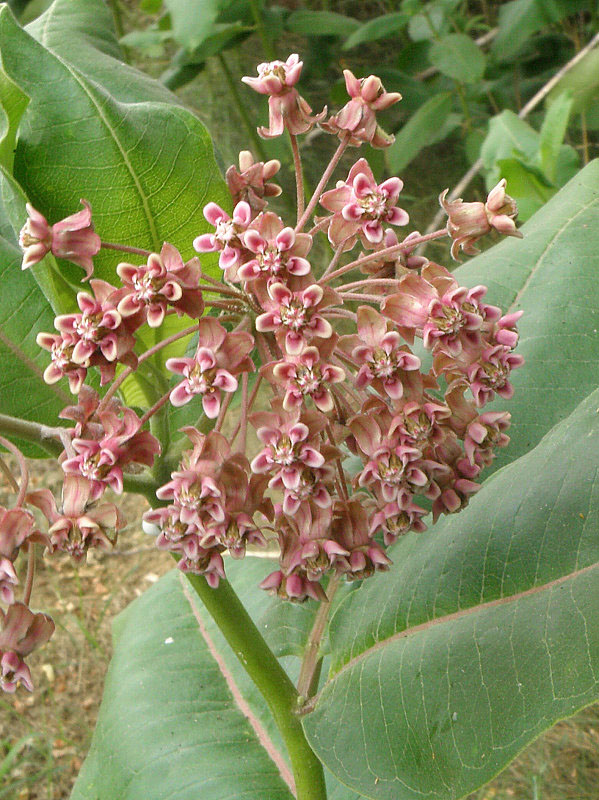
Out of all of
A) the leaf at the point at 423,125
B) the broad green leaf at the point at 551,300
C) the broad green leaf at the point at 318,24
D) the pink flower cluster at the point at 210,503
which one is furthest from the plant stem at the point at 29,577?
the broad green leaf at the point at 318,24

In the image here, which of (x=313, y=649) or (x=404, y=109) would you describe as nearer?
(x=313, y=649)

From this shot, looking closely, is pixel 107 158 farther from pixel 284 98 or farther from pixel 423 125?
pixel 423 125

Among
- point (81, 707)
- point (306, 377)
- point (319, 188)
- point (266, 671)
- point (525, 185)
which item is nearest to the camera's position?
point (306, 377)

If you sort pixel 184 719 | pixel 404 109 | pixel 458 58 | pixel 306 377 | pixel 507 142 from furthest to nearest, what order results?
1. pixel 404 109
2. pixel 458 58
3. pixel 507 142
4. pixel 184 719
5. pixel 306 377

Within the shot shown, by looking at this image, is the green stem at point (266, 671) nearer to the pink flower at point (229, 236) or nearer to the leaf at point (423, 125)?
the pink flower at point (229, 236)

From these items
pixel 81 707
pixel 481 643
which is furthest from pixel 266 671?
pixel 81 707

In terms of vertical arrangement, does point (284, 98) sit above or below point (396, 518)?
above
